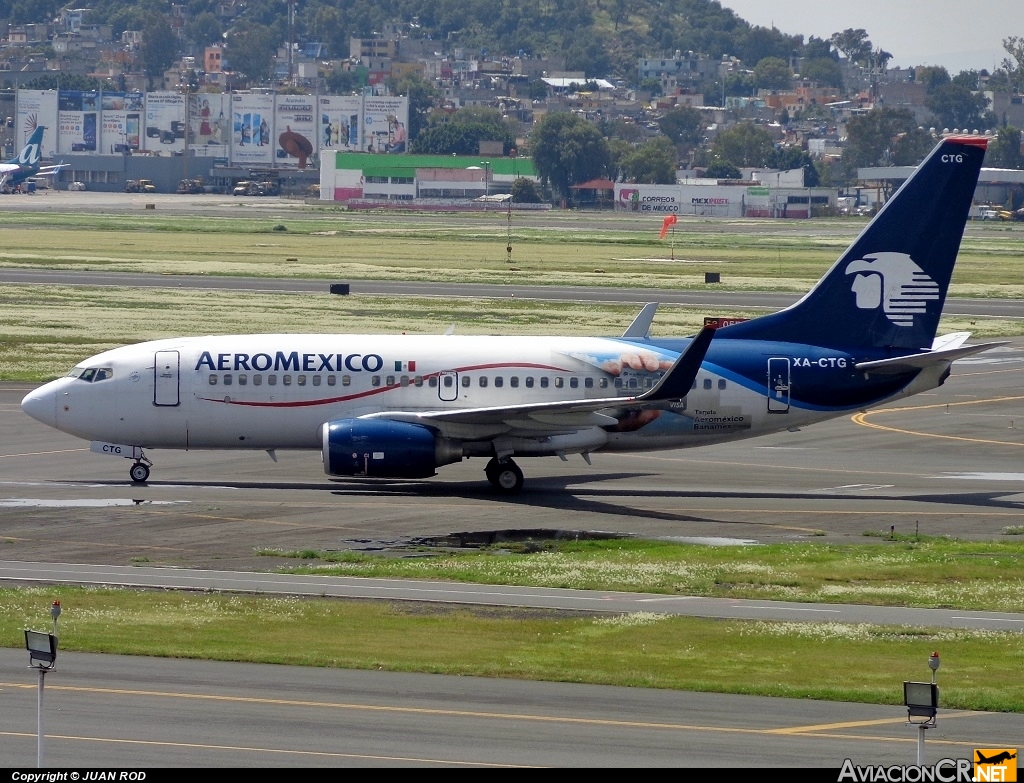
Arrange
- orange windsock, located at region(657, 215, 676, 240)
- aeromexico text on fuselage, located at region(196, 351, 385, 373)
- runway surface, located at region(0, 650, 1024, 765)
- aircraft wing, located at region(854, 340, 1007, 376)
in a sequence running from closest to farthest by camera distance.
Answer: runway surface, located at region(0, 650, 1024, 765), aircraft wing, located at region(854, 340, 1007, 376), aeromexico text on fuselage, located at region(196, 351, 385, 373), orange windsock, located at region(657, 215, 676, 240)

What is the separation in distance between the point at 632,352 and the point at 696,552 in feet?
34.6

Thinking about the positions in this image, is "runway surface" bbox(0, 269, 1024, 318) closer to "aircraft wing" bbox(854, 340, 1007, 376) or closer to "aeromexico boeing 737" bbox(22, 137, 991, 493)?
"aeromexico boeing 737" bbox(22, 137, 991, 493)

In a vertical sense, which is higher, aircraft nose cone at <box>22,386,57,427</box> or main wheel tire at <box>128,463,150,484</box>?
aircraft nose cone at <box>22,386,57,427</box>

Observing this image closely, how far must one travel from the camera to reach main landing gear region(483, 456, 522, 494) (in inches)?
1779

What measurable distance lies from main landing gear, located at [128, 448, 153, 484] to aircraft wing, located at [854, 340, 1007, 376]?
21005 millimetres

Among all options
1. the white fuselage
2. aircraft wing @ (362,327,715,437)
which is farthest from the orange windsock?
aircraft wing @ (362,327,715,437)

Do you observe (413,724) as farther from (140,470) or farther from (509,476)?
(140,470)

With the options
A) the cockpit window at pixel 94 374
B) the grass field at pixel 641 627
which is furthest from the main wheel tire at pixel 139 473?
the grass field at pixel 641 627

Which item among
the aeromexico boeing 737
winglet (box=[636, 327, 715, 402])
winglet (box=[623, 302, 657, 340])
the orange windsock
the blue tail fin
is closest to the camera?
winglet (box=[636, 327, 715, 402])

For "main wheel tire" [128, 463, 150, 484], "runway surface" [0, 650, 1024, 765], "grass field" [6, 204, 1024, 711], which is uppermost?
"runway surface" [0, 650, 1024, 765]

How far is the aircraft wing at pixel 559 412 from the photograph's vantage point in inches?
1676

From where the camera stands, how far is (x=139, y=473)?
152ft

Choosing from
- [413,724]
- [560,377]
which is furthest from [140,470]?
[413,724]

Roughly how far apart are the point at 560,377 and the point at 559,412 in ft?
6.61
